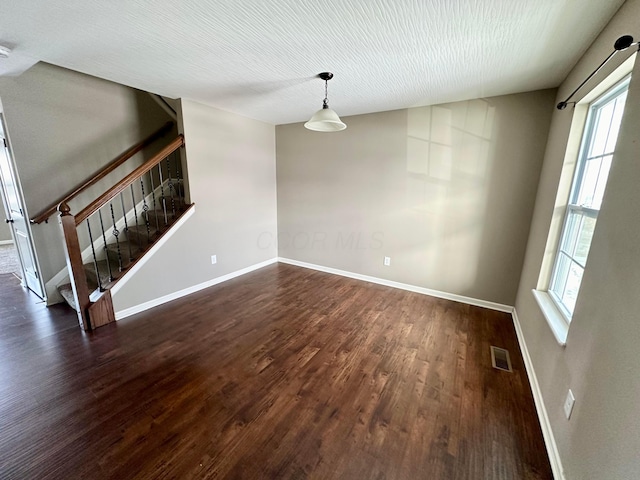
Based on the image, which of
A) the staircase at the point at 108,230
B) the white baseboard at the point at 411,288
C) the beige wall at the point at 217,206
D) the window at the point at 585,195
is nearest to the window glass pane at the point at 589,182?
the window at the point at 585,195

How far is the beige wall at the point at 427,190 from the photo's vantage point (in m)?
2.78

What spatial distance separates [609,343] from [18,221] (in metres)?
5.34

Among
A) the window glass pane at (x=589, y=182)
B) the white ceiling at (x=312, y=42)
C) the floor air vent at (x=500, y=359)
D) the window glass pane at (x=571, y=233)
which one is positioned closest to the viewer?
the white ceiling at (x=312, y=42)

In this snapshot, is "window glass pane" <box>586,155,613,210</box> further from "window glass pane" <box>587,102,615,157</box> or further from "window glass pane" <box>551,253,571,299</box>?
"window glass pane" <box>551,253,571,299</box>

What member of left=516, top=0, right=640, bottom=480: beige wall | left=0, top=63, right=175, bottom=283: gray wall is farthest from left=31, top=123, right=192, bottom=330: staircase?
left=516, top=0, right=640, bottom=480: beige wall

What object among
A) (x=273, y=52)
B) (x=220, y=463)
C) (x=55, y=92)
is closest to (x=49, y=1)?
(x=273, y=52)

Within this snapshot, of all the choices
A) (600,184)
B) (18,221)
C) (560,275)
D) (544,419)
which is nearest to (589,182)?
(600,184)

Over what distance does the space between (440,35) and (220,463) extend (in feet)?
9.32

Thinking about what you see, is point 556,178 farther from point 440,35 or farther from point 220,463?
point 220,463

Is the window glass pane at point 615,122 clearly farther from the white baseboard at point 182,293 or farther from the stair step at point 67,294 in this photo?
the stair step at point 67,294

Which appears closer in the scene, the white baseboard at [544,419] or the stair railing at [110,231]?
the white baseboard at [544,419]

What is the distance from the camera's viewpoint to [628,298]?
0.99 meters

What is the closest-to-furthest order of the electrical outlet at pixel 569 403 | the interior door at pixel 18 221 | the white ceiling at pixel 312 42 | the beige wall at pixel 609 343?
the beige wall at pixel 609 343, the electrical outlet at pixel 569 403, the white ceiling at pixel 312 42, the interior door at pixel 18 221

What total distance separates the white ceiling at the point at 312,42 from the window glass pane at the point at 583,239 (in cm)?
118
